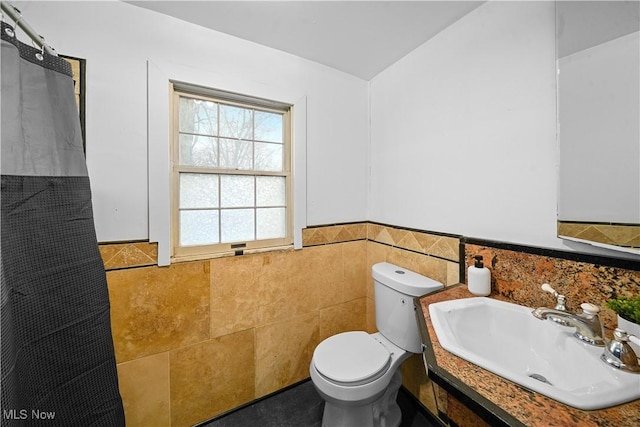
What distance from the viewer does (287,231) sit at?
1.75 metres

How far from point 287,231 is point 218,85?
1018 mm

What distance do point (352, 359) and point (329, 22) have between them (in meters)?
1.89

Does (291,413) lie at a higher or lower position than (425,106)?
lower

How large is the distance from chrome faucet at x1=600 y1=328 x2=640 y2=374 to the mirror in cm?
36

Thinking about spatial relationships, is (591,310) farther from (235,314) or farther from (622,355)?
(235,314)

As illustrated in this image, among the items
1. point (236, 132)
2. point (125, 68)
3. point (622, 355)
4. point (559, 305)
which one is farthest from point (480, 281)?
point (125, 68)

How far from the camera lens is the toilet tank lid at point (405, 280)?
4.50 ft

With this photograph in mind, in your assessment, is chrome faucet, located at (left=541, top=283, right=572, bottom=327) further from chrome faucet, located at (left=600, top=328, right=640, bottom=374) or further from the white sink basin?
chrome faucet, located at (left=600, top=328, right=640, bottom=374)

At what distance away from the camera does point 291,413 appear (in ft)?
4.98

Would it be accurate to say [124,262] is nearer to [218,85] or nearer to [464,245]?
[218,85]

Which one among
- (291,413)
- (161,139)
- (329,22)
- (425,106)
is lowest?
(291,413)

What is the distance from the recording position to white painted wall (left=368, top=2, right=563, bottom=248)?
1047 mm

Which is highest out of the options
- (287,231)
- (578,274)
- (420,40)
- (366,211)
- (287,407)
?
(420,40)

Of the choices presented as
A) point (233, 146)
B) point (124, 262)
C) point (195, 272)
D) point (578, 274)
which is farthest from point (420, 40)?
point (124, 262)
